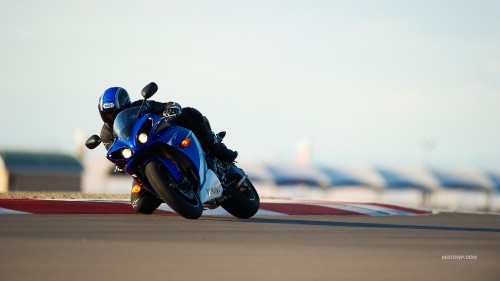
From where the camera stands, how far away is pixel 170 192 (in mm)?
11102

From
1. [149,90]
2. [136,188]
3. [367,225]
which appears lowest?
[367,225]

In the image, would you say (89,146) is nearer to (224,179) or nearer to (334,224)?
(224,179)

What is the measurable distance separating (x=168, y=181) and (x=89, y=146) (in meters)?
1.43

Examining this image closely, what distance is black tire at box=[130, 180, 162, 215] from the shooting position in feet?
42.6

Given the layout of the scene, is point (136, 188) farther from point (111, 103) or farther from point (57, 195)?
point (57, 195)

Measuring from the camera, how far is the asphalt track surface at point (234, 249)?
670 cm

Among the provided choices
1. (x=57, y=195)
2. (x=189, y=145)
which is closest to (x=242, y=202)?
(x=189, y=145)

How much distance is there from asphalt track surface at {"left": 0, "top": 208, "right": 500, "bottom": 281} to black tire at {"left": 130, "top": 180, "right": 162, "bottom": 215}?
320 millimetres

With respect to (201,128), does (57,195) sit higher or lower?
lower

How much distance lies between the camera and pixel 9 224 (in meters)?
10.4

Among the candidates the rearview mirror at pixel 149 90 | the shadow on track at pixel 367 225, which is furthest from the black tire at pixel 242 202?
the rearview mirror at pixel 149 90

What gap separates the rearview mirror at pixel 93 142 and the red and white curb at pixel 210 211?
1.28m

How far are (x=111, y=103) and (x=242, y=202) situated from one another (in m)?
2.31

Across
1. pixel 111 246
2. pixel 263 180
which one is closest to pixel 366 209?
pixel 111 246
